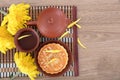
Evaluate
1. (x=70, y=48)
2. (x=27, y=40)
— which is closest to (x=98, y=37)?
(x=70, y=48)

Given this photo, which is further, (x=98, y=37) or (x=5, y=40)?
(x=98, y=37)

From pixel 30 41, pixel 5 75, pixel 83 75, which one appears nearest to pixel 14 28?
pixel 30 41

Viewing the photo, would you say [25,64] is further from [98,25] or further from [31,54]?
[98,25]

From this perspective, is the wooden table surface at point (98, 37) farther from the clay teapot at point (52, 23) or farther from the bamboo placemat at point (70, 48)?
the clay teapot at point (52, 23)

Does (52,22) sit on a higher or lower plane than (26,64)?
higher

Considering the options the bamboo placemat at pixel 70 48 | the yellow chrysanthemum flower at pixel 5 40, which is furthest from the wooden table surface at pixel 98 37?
the yellow chrysanthemum flower at pixel 5 40

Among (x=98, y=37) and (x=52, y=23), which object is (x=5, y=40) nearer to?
(x=52, y=23)
